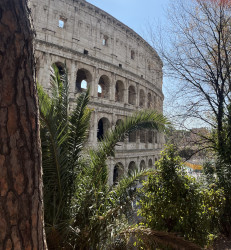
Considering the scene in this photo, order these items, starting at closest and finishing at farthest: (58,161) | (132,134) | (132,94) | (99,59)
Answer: (58,161) < (99,59) < (132,134) < (132,94)

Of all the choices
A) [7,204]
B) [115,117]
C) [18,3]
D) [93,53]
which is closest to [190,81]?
[18,3]

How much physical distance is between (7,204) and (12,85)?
0.93 metres

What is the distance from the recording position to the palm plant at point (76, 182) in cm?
363

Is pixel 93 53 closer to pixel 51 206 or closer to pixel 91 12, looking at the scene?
pixel 91 12

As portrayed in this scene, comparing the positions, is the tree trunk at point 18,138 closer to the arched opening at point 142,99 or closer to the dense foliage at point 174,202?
the dense foliage at point 174,202

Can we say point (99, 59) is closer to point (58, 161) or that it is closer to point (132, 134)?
point (132, 134)

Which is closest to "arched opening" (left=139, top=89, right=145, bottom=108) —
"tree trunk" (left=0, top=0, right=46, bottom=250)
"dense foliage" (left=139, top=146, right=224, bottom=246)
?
"dense foliage" (left=139, top=146, right=224, bottom=246)

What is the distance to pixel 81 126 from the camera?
450 centimetres

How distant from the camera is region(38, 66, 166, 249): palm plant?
363 centimetres

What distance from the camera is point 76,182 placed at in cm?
417

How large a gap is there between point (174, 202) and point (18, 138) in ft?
12.4

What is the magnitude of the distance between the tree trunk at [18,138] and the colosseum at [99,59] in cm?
1101

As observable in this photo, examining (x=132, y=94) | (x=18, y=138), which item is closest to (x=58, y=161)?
(x=18, y=138)

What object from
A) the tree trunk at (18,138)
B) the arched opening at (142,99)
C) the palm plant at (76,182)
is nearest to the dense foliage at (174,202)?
the palm plant at (76,182)
